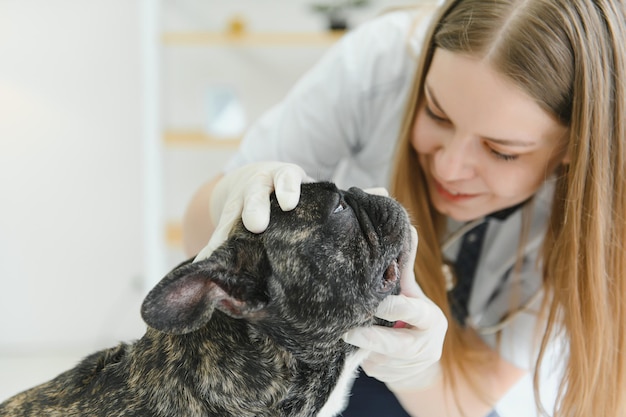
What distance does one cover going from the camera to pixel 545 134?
1369mm

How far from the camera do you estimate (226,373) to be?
1.08m

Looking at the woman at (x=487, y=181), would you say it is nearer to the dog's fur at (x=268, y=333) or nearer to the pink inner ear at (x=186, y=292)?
the dog's fur at (x=268, y=333)

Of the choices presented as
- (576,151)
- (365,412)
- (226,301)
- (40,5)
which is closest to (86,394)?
(226,301)

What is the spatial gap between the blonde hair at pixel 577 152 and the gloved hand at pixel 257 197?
1.40 ft

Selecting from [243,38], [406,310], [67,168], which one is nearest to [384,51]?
[406,310]

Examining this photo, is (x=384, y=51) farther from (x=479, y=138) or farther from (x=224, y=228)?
(x=224, y=228)

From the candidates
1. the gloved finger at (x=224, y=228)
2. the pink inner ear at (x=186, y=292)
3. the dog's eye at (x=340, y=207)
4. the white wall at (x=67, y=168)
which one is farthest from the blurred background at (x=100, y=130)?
the pink inner ear at (x=186, y=292)

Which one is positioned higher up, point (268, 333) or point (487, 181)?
point (487, 181)

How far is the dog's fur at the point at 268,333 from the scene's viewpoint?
42.4 inches

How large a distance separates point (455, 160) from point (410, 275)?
31 centimetres

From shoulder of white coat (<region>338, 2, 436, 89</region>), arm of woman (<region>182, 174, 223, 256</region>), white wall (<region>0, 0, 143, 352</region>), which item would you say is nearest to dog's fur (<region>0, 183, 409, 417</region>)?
arm of woman (<region>182, 174, 223, 256</region>)

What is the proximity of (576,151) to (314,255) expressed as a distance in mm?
660

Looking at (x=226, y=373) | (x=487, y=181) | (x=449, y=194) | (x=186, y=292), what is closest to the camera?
(x=186, y=292)

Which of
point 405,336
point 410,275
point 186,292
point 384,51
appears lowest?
point 405,336
